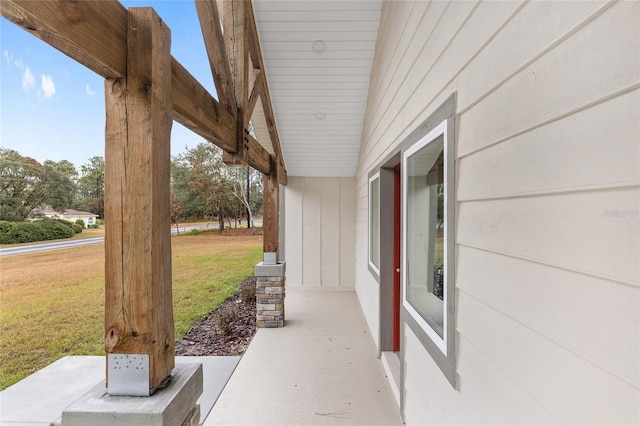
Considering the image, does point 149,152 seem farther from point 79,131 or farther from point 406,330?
point 79,131

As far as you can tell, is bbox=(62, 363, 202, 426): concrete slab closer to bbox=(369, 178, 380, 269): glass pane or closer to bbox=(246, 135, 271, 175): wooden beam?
bbox=(246, 135, 271, 175): wooden beam

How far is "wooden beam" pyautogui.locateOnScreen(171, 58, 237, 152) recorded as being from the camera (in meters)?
1.58

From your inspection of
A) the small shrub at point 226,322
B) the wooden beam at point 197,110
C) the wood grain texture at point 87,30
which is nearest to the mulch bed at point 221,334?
the small shrub at point 226,322

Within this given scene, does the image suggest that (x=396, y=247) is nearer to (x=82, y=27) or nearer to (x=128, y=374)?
(x=128, y=374)

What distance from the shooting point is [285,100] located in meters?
4.37

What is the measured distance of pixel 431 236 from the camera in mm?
1885

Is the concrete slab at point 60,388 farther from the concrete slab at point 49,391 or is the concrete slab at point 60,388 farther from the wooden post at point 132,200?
the wooden post at point 132,200

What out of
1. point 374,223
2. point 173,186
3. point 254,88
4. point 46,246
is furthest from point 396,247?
point 173,186

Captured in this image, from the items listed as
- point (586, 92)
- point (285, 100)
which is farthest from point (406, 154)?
point (285, 100)

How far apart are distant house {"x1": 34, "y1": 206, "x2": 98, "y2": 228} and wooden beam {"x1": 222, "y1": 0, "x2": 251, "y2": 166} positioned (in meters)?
2.11

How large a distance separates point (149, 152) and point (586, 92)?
4.44 ft

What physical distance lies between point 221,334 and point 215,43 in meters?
4.07

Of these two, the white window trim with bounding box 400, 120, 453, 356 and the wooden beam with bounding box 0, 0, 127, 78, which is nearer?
the wooden beam with bounding box 0, 0, 127, 78

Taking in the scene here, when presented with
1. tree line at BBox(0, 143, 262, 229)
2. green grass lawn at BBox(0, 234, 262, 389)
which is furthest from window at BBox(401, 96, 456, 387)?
green grass lawn at BBox(0, 234, 262, 389)
